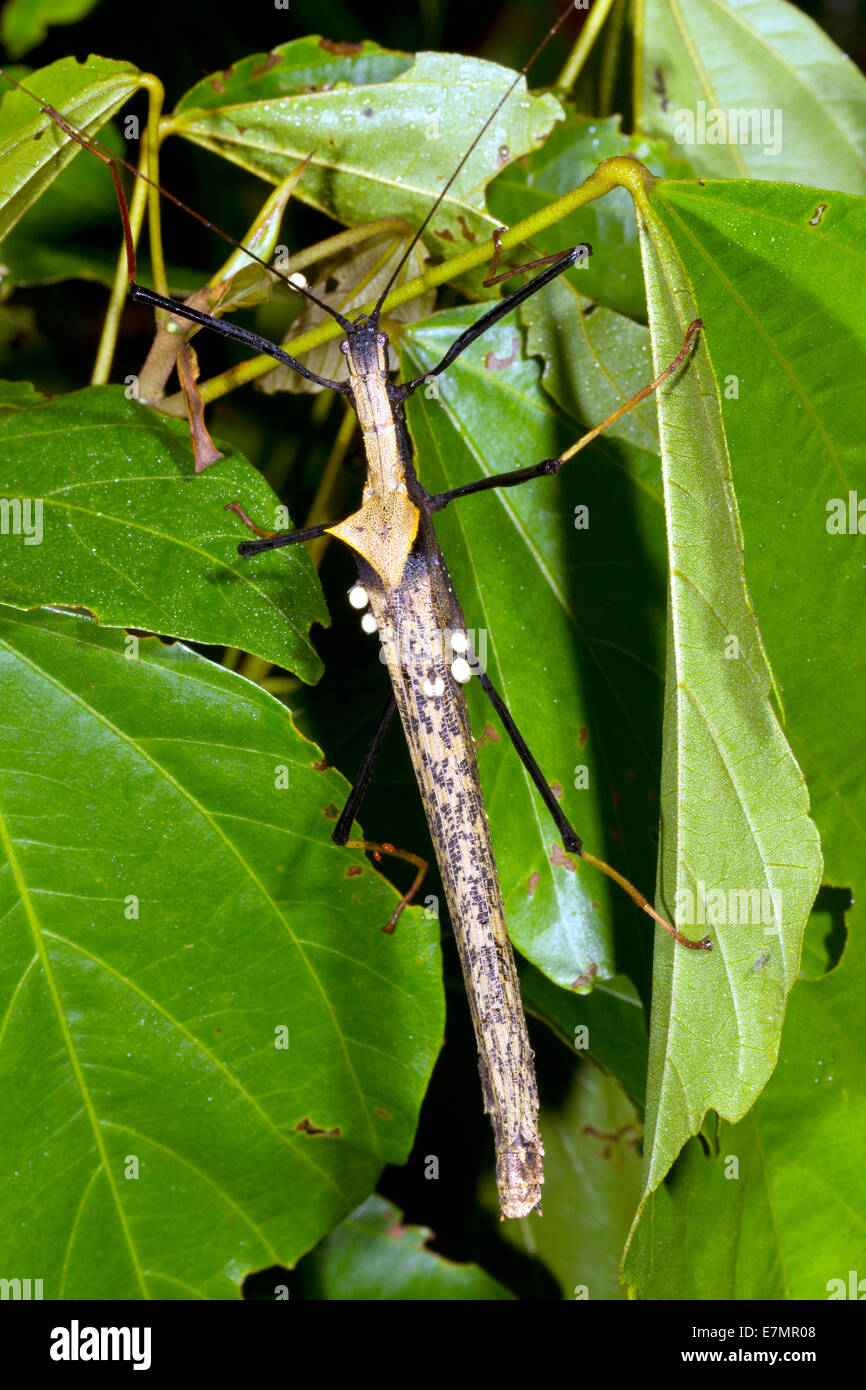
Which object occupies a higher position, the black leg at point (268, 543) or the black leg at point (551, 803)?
the black leg at point (268, 543)

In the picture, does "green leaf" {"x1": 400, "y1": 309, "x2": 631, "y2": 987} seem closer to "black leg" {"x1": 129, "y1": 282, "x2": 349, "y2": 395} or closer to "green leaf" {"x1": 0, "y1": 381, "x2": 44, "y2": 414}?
"black leg" {"x1": 129, "y1": 282, "x2": 349, "y2": 395}

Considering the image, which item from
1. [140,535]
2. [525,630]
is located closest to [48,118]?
[140,535]

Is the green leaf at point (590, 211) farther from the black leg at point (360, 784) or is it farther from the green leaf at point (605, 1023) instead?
the green leaf at point (605, 1023)

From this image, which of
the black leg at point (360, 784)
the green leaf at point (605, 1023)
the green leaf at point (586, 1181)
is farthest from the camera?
the green leaf at point (586, 1181)

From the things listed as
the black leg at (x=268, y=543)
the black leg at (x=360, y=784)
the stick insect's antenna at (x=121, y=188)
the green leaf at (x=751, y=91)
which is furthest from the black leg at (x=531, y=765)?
the green leaf at (x=751, y=91)

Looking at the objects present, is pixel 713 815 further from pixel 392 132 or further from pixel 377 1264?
pixel 377 1264

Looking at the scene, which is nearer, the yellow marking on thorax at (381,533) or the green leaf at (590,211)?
the yellow marking on thorax at (381,533)

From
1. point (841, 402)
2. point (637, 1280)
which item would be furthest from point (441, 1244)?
point (841, 402)

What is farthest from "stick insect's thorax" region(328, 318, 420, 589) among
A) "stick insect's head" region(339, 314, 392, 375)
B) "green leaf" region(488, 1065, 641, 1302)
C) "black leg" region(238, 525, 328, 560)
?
"green leaf" region(488, 1065, 641, 1302)

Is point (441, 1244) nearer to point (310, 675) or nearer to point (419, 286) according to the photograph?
point (310, 675)
